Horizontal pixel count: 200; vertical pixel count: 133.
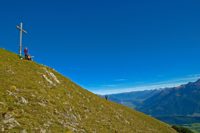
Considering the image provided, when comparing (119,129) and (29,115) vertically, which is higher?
(29,115)

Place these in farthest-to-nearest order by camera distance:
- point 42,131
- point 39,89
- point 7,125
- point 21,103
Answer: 1. point 39,89
2. point 21,103
3. point 42,131
4. point 7,125

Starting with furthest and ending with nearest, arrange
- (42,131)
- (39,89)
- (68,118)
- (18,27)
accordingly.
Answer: (18,27)
(39,89)
(68,118)
(42,131)

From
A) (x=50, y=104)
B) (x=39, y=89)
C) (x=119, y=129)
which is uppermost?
(x=39, y=89)

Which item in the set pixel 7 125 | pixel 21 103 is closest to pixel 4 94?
pixel 21 103

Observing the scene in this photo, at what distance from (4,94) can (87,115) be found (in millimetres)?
14435

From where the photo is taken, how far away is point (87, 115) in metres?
37.7

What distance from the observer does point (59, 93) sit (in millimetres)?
38562

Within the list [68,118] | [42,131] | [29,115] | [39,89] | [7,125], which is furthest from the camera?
[39,89]

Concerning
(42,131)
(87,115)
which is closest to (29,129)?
(42,131)

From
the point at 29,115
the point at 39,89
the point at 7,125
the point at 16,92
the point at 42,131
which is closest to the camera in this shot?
the point at 7,125

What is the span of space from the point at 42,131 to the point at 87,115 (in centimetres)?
1443

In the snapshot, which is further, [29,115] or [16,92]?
[16,92]

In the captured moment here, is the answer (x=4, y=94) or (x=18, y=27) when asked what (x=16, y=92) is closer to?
(x=4, y=94)

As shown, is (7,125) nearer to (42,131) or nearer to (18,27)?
(42,131)
